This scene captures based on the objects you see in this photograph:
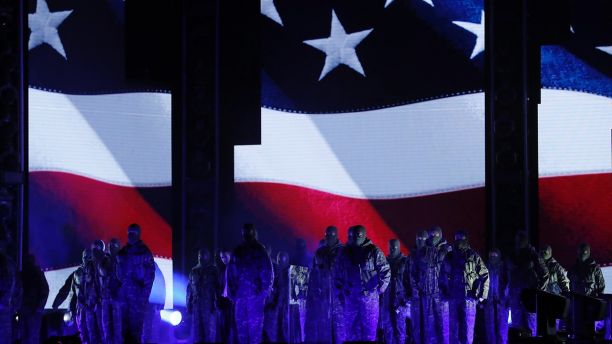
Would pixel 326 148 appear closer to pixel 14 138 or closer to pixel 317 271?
pixel 317 271

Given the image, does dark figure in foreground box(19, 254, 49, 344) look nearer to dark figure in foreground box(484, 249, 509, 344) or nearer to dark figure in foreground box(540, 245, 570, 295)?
dark figure in foreground box(484, 249, 509, 344)

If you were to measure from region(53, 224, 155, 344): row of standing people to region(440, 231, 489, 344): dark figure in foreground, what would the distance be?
9.57 ft

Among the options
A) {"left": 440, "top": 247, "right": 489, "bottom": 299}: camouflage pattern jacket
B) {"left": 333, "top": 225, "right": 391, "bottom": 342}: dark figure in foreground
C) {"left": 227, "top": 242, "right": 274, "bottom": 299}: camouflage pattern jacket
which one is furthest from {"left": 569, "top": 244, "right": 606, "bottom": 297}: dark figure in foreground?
{"left": 227, "top": 242, "right": 274, "bottom": 299}: camouflage pattern jacket

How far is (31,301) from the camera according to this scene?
10.3 meters

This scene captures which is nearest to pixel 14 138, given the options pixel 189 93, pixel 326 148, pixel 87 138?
pixel 87 138

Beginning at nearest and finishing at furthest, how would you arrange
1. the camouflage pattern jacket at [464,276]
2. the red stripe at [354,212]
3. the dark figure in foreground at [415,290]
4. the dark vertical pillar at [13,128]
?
the camouflage pattern jacket at [464,276] < the dark figure in foreground at [415,290] < the dark vertical pillar at [13,128] < the red stripe at [354,212]

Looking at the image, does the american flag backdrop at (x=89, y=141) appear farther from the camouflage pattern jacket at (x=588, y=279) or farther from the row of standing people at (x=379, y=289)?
the camouflage pattern jacket at (x=588, y=279)

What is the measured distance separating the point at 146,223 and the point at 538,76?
4961 millimetres

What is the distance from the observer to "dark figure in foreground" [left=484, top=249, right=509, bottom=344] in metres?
9.55

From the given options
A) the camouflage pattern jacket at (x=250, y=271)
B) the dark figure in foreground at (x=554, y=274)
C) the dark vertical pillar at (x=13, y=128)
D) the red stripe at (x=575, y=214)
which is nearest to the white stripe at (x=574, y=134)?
the red stripe at (x=575, y=214)

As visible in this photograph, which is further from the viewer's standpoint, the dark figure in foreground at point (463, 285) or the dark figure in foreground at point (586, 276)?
the dark figure in foreground at point (586, 276)

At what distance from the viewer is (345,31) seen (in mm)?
11641

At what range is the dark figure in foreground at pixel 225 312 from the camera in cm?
947

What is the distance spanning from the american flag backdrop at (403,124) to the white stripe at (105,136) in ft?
3.44
